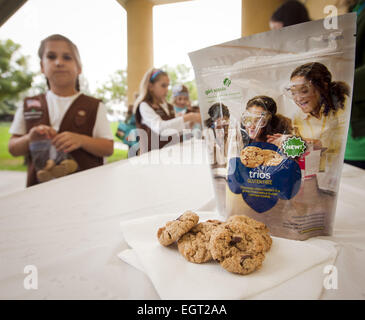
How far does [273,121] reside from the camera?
0.40 metres

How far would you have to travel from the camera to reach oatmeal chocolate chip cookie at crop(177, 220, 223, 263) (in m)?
0.30

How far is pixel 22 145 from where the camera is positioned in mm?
1137

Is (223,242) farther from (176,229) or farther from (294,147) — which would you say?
(294,147)

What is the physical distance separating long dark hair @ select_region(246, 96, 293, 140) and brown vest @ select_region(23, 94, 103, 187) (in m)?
1.10

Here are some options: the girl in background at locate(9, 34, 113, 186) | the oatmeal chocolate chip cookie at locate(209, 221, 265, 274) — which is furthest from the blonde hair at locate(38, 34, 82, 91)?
the oatmeal chocolate chip cookie at locate(209, 221, 265, 274)

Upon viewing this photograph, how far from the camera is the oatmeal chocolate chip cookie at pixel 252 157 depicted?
1.33 ft

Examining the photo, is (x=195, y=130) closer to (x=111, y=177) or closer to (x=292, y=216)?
(x=111, y=177)

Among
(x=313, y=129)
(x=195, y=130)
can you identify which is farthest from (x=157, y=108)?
(x=313, y=129)

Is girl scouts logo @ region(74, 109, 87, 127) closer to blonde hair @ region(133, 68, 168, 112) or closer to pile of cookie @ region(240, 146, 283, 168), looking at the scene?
blonde hair @ region(133, 68, 168, 112)

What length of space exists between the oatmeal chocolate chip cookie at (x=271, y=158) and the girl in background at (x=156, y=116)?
157 centimetres

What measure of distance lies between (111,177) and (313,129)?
0.73 meters

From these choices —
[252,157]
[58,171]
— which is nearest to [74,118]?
[58,171]

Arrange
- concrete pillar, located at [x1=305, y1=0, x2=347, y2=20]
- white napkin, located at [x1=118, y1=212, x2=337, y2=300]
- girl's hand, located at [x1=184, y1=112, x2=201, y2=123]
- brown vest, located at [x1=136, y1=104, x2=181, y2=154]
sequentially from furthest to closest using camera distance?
girl's hand, located at [x1=184, y1=112, x2=201, y2=123] < brown vest, located at [x1=136, y1=104, x2=181, y2=154] < concrete pillar, located at [x1=305, y1=0, x2=347, y2=20] < white napkin, located at [x1=118, y1=212, x2=337, y2=300]

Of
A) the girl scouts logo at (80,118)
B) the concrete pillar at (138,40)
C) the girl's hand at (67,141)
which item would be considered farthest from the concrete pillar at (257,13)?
the girl's hand at (67,141)
